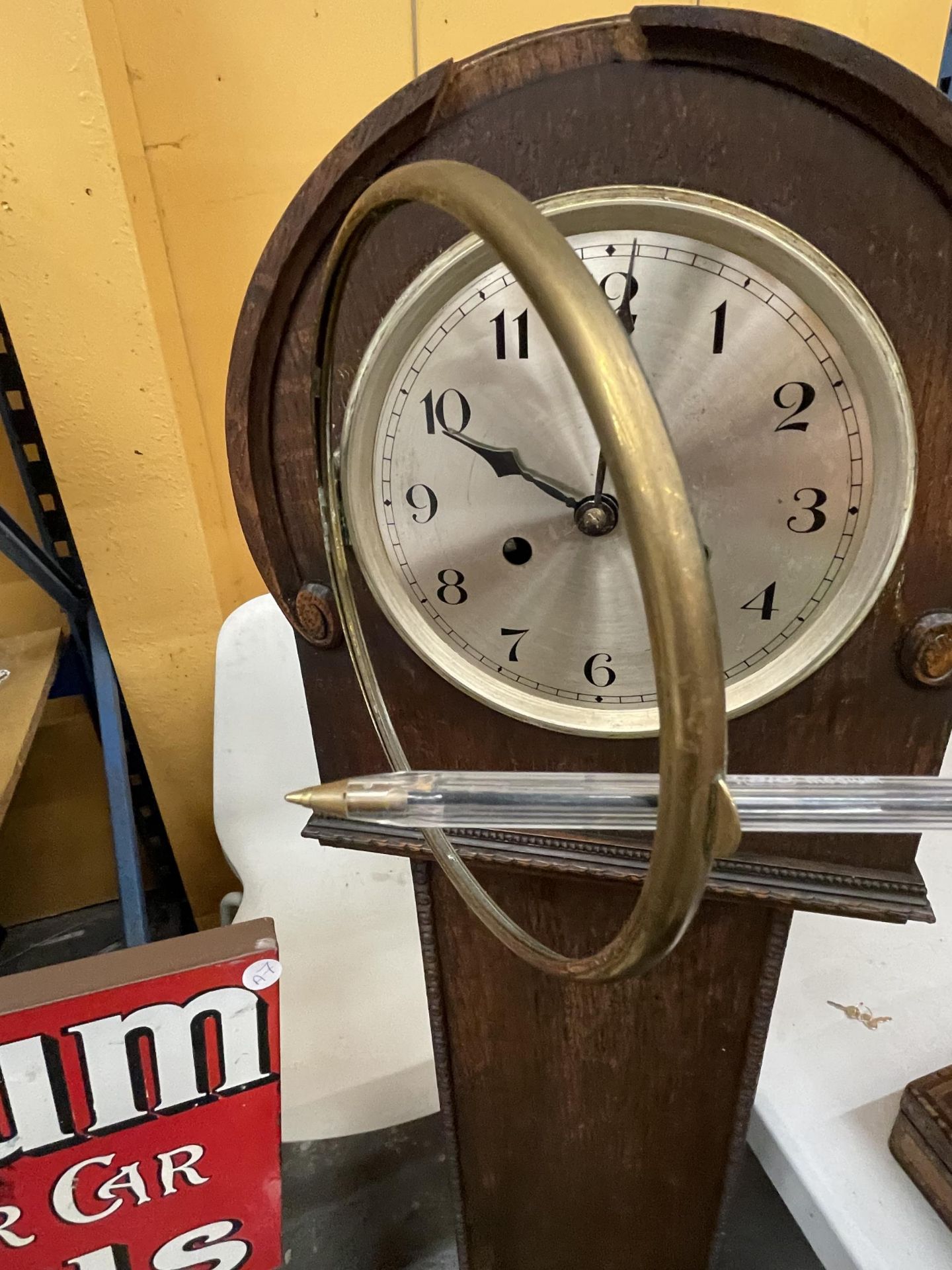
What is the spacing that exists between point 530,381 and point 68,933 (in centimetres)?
150

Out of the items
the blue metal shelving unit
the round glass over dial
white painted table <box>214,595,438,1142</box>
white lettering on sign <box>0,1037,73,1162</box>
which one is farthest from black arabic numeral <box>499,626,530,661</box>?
the blue metal shelving unit

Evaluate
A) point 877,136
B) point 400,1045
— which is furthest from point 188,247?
point 400,1045

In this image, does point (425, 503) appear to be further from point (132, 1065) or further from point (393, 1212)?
point (393, 1212)

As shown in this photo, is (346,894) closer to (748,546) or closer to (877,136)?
(748,546)

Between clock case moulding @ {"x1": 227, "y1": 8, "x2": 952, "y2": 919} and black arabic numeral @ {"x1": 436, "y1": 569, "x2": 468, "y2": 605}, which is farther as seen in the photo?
black arabic numeral @ {"x1": 436, "y1": 569, "x2": 468, "y2": 605}

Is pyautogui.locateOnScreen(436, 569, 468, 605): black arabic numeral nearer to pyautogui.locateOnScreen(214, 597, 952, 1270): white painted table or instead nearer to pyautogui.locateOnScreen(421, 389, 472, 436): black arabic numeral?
pyautogui.locateOnScreen(421, 389, 472, 436): black arabic numeral

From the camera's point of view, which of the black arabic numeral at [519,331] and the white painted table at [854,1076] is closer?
the black arabic numeral at [519,331]

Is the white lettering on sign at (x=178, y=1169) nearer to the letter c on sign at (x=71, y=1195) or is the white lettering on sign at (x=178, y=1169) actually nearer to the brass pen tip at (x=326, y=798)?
the letter c on sign at (x=71, y=1195)

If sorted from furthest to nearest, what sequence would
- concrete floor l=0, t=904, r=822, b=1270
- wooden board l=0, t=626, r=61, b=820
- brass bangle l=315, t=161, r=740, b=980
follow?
concrete floor l=0, t=904, r=822, b=1270, wooden board l=0, t=626, r=61, b=820, brass bangle l=315, t=161, r=740, b=980

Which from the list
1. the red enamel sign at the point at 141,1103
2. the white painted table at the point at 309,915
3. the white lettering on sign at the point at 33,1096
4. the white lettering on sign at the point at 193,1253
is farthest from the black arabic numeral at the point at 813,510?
the white painted table at the point at 309,915

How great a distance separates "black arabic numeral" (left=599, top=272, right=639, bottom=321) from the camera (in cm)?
42

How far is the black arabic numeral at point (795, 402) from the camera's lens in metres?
0.42

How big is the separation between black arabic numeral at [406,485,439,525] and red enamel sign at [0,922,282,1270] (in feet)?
0.92

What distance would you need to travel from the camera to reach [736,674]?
49 cm
